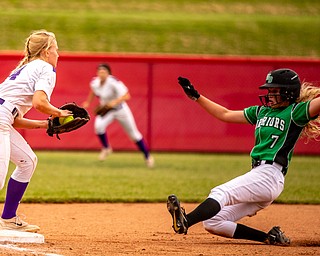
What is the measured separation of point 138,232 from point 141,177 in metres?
4.86

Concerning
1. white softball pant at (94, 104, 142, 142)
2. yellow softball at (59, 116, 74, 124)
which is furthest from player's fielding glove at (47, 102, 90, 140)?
white softball pant at (94, 104, 142, 142)

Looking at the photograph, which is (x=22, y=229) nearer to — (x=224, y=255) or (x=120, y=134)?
(x=224, y=255)

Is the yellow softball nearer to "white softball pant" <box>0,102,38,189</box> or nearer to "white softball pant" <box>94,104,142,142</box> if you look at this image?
"white softball pant" <box>0,102,38,189</box>

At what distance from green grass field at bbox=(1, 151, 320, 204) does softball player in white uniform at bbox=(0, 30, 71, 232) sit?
299 cm

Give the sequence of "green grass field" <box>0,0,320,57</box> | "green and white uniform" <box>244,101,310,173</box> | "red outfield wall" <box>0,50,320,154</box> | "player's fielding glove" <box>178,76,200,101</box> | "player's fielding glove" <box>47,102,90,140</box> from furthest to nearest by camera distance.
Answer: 1. "green grass field" <box>0,0,320,57</box>
2. "red outfield wall" <box>0,50,320,154</box>
3. "player's fielding glove" <box>178,76,200,101</box>
4. "player's fielding glove" <box>47,102,90,140</box>
5. "green and white uniform" <box>244,101,310,173</box>

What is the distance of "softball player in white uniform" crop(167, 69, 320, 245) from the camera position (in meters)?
6.66

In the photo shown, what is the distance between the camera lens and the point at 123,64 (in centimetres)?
1684

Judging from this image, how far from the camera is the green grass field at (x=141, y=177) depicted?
A: 420 inches

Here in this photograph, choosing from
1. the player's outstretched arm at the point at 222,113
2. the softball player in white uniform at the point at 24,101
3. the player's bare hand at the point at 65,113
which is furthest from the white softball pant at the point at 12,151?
the player's outstretched arm at the point at 222,113

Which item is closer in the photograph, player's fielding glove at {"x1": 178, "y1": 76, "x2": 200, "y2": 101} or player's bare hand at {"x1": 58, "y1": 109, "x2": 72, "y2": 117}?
player's bare hand at {"x1": 58, "y1": 109, "x2": 72, "y2": 117}

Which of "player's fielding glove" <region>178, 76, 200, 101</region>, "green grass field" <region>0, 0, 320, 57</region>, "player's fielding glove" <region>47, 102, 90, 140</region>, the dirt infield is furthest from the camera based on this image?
"green grass field" <region>0, 0, 320, 57</region>

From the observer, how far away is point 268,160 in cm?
683

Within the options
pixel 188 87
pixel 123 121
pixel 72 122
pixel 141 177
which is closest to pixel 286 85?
pixel 188 87

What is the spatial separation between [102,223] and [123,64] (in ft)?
28.4
